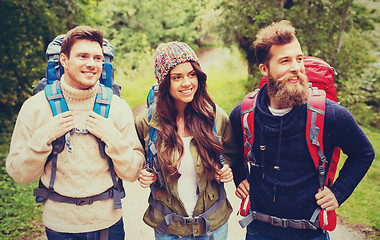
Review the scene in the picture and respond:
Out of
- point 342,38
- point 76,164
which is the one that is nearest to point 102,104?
point 76,164

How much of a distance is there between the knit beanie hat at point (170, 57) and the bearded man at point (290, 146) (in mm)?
539

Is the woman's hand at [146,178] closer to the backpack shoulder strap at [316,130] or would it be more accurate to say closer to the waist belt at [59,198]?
the waist belt at [59,198]

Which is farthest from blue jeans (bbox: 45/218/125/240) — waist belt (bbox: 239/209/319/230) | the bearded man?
the bearded man

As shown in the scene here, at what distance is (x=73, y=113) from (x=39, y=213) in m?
3.35

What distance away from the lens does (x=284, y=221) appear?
2.27 m

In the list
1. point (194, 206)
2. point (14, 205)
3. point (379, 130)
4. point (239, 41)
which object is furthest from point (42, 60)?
point (379, 130)

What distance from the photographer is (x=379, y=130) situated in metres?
8.52

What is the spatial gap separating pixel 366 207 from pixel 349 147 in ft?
10.7

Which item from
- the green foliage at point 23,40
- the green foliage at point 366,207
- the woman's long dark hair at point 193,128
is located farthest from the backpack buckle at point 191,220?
the green foliage at point 23,40

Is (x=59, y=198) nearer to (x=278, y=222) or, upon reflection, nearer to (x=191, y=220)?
(x=191, y=220)

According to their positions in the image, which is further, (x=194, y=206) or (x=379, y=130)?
(x=379, y=130)

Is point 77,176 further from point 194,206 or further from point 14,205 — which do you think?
point 14,205

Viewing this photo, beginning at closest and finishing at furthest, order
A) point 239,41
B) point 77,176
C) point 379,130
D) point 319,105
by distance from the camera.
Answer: point 319,105, point 77,176, point 379,130, point 239,41

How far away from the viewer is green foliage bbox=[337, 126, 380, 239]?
4340 millimetres
